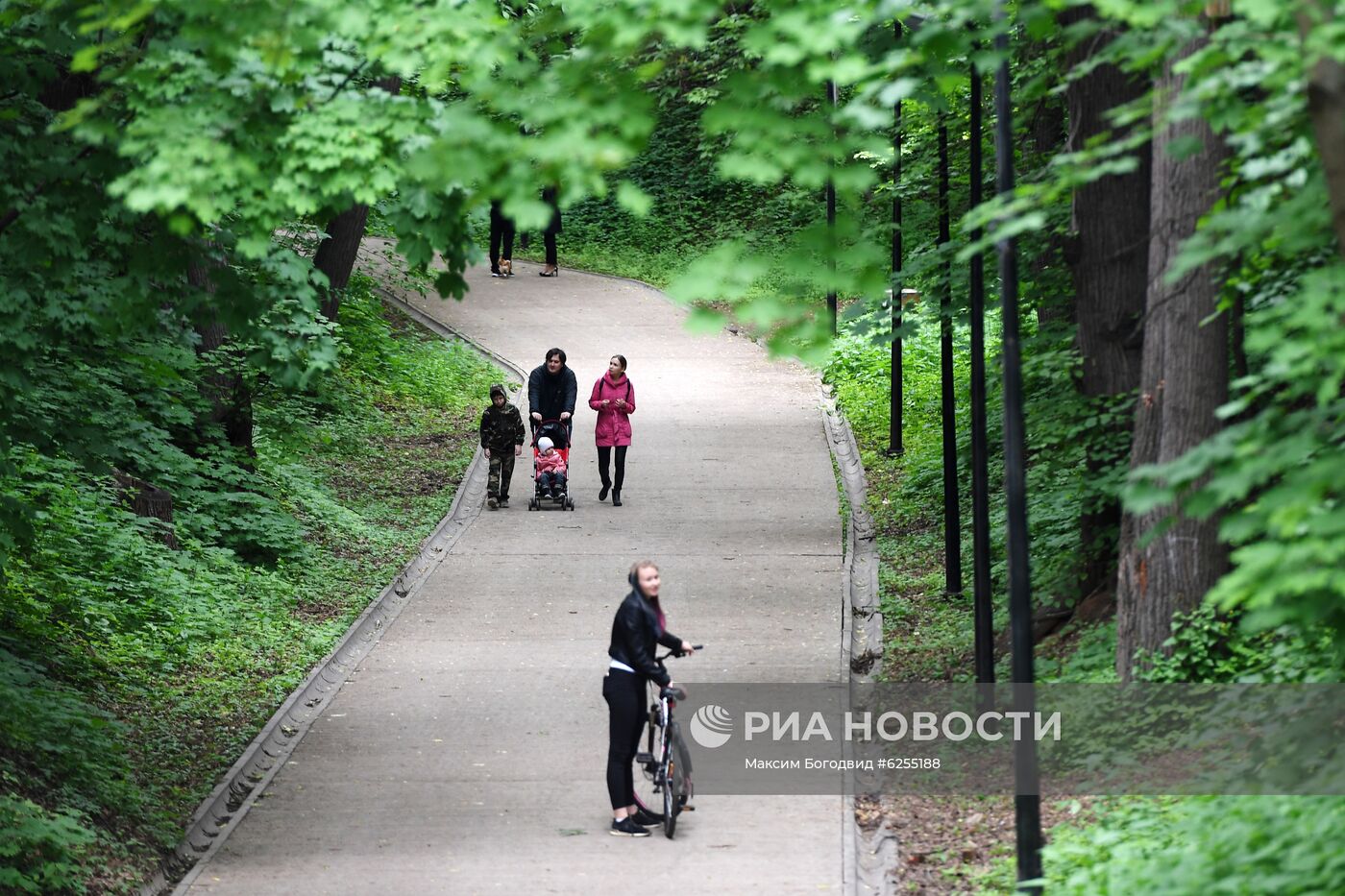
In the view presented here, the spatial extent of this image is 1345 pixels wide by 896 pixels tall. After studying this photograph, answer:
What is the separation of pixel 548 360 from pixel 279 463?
3855 millimetres

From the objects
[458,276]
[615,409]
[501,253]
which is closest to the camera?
[458,276]

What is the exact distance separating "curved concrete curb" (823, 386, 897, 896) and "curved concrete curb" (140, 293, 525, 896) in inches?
161

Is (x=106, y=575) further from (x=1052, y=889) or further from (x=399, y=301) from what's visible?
(x=399, y=301)

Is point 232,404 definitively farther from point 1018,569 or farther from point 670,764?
point 1018,569

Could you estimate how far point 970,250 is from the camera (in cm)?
619

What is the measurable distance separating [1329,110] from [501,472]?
628 inches

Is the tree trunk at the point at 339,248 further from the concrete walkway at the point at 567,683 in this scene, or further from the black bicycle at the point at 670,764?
the black bicycle at the point at 670,764

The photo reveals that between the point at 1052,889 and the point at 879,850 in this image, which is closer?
the point at 1052,889

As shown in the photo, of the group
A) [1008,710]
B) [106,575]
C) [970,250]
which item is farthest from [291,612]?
[970,250]

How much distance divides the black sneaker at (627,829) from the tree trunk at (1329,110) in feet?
20.7

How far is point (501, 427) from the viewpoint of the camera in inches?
787

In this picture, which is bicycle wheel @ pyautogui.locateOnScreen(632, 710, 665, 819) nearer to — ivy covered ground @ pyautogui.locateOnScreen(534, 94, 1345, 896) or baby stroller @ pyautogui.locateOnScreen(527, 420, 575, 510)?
ivy covered ground @ pyautogui.locateOnScreen(534, 94, 1345, 896)

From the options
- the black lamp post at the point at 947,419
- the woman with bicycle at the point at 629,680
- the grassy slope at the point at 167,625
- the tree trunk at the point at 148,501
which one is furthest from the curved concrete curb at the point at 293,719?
the black lamp post at the point at 947,419

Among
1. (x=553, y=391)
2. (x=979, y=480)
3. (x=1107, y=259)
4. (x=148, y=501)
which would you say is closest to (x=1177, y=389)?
(x=979, y=480)
